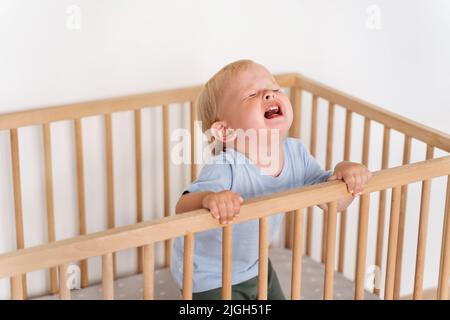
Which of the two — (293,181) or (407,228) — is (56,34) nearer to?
(293,181)

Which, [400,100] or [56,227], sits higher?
[400,100]

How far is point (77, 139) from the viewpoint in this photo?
175 centimetres

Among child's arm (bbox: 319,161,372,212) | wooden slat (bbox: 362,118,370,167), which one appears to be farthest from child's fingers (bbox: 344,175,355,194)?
wooden slat (bbox: 362,118,370,167)

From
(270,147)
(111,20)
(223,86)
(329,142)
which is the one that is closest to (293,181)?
(270,147)

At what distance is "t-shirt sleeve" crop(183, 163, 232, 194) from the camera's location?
1459mm

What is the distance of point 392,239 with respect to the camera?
1.49 metres

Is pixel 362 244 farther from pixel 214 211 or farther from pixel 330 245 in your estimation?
pixel 214 211

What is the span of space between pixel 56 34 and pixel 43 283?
536 millimetres

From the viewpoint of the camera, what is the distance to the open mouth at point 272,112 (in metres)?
1.48

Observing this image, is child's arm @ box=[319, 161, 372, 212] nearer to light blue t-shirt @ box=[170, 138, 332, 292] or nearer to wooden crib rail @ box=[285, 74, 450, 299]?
wooden crib rail @ box=[285, 74, 450, 299]

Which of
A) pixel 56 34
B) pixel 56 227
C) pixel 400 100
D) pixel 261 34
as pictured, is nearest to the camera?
pixel 56 34

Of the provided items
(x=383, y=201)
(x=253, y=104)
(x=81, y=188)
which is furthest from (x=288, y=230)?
(x=253, y=104)

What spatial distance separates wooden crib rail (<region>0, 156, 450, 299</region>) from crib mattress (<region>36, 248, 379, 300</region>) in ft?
1.03

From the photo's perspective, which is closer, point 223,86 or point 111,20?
point 223,86
